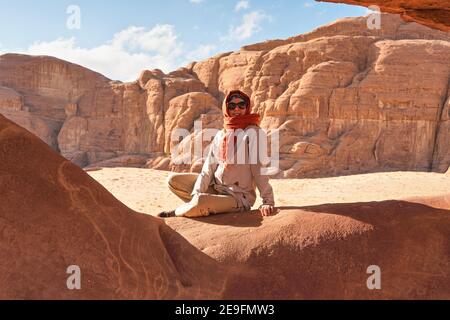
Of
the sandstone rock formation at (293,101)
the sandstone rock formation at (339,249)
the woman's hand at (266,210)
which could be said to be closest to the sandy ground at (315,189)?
the sandstone rock formation at (293,101)

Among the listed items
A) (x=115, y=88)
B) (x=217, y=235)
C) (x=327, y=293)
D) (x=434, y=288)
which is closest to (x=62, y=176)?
(x=217, y=235)

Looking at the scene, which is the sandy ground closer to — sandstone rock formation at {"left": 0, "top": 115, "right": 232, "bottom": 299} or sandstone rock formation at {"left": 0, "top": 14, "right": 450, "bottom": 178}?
sandstone rock formation at {"left": 0, "top": 14, "right": 450, "bottom": 178}

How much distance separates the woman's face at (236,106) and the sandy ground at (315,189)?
283 inches

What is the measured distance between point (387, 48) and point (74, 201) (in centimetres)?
2352

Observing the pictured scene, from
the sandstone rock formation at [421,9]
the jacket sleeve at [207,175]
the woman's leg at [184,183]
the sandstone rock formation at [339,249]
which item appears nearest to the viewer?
the sandstone rock formation at [339,249]

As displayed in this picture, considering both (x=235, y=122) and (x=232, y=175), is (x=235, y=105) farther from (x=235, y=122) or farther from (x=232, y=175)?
(x=232, y=175)

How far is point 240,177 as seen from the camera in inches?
154

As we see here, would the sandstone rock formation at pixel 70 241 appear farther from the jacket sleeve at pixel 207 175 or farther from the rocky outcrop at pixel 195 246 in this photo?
the jacket sleeve at pixel 207 175

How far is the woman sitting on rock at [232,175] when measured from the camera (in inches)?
151

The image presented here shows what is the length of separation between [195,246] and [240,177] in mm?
831

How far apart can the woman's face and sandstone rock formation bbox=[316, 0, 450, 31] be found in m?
1.89

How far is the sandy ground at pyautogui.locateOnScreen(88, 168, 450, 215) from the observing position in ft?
40.2
